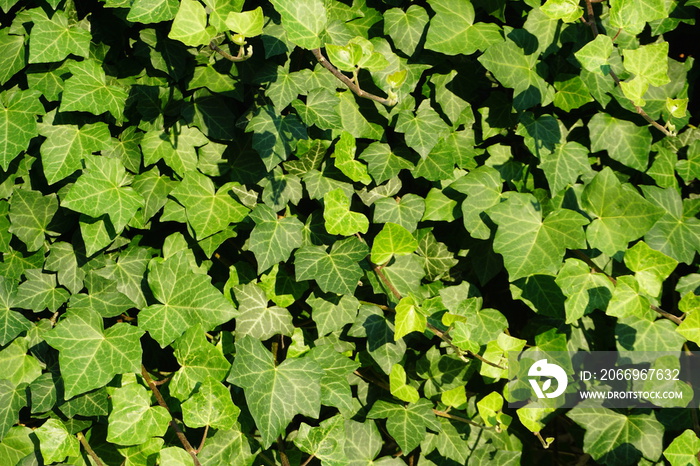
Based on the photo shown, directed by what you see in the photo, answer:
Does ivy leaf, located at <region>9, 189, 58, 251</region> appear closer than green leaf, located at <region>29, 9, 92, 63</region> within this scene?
No

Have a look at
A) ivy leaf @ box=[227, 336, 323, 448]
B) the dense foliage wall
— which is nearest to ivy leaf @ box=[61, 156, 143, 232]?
the dense foliage wall

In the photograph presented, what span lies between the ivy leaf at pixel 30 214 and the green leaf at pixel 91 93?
32 cm

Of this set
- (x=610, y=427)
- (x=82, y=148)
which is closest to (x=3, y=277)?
(x=82, y=148)

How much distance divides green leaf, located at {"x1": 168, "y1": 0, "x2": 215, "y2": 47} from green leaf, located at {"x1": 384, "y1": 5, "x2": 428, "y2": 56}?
572 mm

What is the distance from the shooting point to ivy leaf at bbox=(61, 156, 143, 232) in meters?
1.78

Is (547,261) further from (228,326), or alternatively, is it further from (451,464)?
(228,326)

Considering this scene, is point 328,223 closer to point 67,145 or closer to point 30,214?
point 67,145

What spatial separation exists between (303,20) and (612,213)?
3.58 ft

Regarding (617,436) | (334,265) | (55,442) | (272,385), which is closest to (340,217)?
(334,265)

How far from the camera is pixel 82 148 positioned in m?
1.86

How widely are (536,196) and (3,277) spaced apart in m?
1.76

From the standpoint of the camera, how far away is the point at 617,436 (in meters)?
2.01

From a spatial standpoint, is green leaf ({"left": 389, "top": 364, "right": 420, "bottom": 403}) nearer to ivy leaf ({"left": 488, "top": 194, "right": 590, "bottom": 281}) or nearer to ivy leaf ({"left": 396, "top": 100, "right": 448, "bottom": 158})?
ivy leaf ({"left": 488, "top": 194, "right": 590, "bottom": 281})

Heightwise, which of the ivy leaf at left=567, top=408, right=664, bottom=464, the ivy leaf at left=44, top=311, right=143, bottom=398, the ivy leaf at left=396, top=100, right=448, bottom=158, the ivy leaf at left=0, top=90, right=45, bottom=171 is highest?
the ivy leaf at left=0, top=90, right=45, bottom=171
